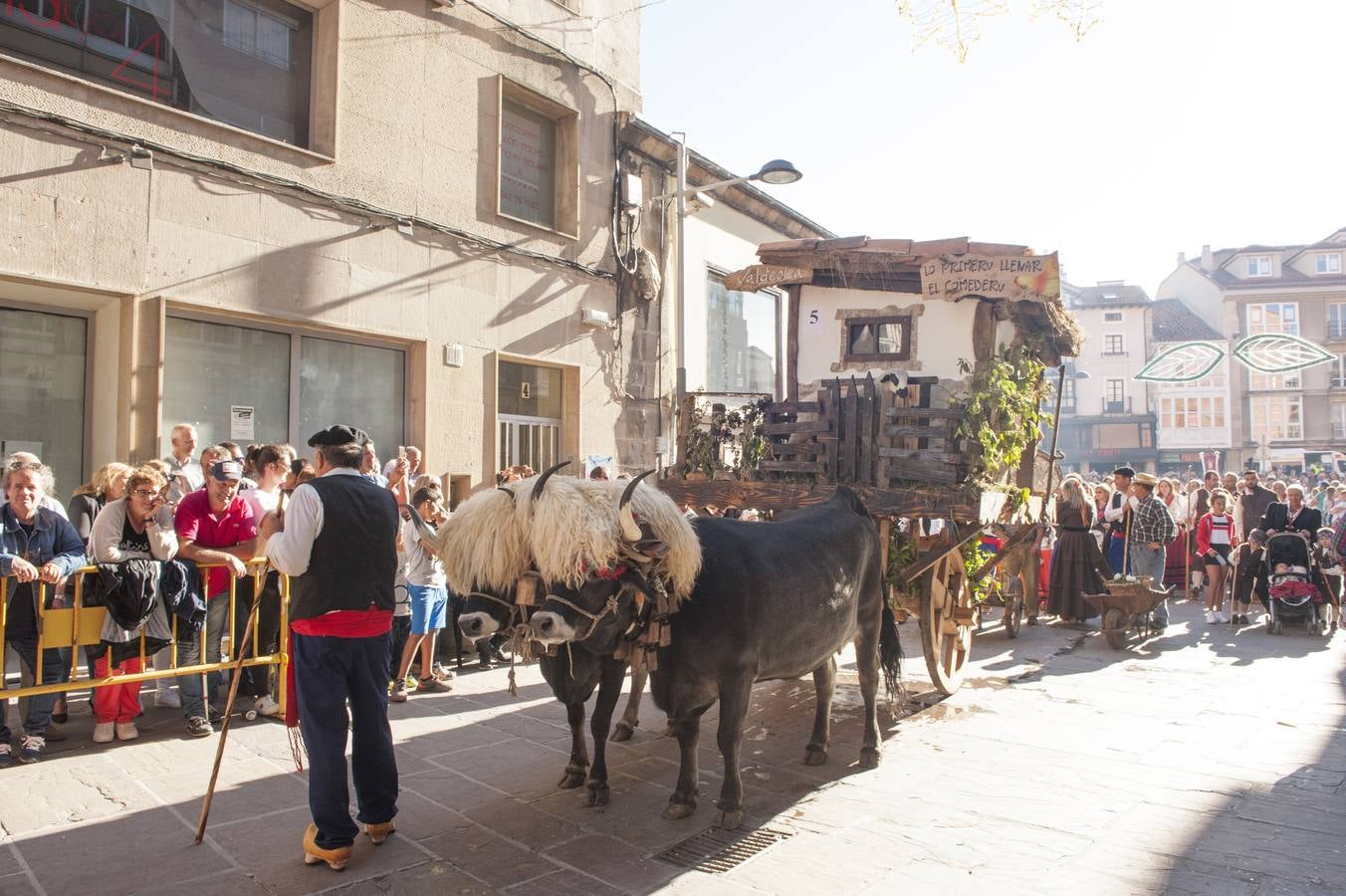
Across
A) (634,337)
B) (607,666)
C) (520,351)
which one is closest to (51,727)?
(607,666)

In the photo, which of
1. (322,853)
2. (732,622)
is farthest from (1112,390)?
(322,853)

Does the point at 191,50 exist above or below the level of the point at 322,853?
above

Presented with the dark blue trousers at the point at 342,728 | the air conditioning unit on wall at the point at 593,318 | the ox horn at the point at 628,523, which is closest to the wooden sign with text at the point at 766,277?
the air conditioning unit on wall at the point at 593,318

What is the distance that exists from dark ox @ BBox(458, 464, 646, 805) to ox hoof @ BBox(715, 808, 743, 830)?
650 mm

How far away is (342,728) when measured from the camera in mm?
3814

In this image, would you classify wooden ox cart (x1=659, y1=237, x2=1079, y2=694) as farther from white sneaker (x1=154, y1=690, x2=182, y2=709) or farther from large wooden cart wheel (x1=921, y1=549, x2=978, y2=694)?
white sneaker (x1=154, y1=690, x2=182, y2=709)

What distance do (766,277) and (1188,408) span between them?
5003 cm

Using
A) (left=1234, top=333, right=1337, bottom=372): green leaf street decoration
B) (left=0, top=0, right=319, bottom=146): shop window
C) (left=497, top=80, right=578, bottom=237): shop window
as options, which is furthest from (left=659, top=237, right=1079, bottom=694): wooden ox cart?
(left=1234, top=333, right=1337, bottom=372): green leaf street decoration

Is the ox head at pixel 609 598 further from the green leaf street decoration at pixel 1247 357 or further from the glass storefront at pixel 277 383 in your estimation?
the green leaf street decoration at pixel 1247 357

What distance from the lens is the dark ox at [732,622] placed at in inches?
155

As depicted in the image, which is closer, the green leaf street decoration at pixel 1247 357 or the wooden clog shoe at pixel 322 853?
the wooden clog shoe at pixel 322 853

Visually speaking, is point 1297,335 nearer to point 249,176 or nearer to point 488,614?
point 249,176

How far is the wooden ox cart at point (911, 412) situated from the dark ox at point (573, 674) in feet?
8.18

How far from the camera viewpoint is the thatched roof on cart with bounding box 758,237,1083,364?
763 cm
